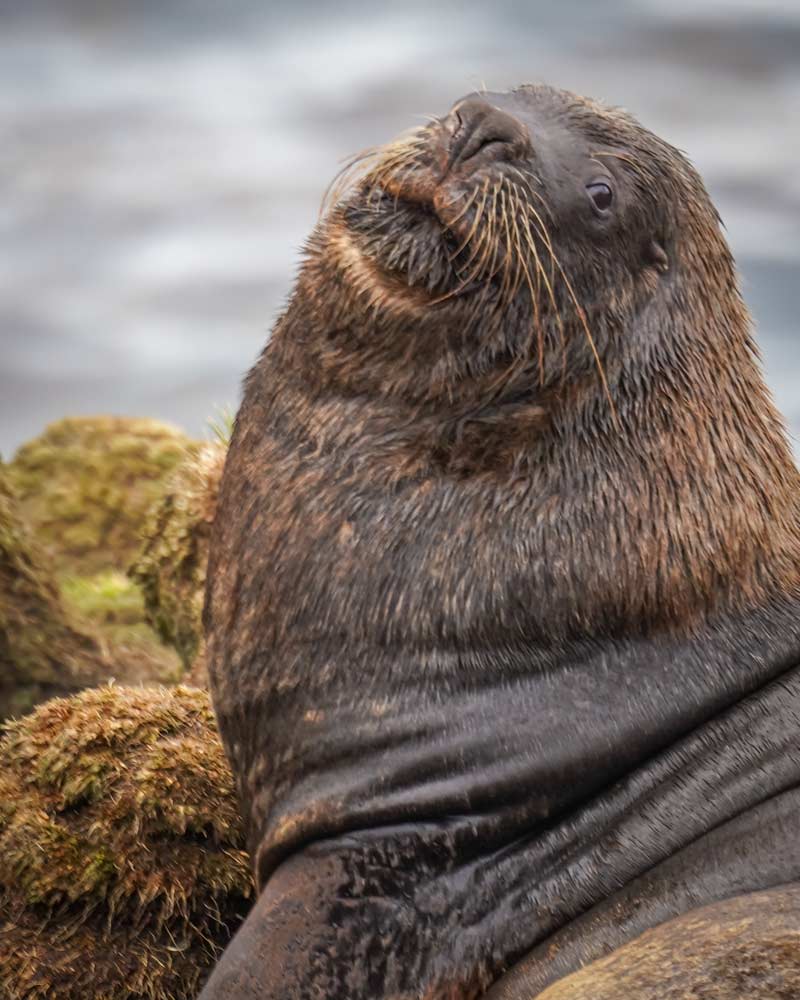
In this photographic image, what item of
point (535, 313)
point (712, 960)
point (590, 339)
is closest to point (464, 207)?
point (535, 313)

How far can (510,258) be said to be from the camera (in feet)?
17.6

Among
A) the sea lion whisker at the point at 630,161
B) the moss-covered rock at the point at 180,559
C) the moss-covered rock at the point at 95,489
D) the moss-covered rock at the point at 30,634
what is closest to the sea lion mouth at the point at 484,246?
the sea lion whisker at the point at 630,161

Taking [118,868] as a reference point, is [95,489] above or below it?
above

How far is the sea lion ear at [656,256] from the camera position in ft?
18.6

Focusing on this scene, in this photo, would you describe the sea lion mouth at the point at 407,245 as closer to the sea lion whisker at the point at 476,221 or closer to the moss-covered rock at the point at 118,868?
the sea lion whisker at the point at 476,221

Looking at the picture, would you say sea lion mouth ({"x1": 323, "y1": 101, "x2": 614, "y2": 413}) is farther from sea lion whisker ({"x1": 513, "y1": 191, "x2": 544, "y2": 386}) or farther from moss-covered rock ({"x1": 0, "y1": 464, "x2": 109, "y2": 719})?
moss-covered rock ({"x1": 0, "y1": 464, "x2": 109, "y2": 719})

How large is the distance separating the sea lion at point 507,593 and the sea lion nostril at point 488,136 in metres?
0.01

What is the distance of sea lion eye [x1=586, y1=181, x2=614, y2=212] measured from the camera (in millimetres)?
5535

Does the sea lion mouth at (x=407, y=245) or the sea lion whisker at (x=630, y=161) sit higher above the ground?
the sea lion whisker at (x=630, y=161)

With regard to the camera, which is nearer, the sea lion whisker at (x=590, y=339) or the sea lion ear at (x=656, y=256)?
the sea lion whisker at (x=590, y=339)

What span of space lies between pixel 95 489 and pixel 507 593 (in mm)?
8461

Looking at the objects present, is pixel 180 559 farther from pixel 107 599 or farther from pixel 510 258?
pixel 510 258

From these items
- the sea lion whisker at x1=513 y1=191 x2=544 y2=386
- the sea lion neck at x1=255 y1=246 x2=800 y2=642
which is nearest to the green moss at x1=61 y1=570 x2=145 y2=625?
the sea lion neck at x1=255 y1=246 x2=800 y2=642

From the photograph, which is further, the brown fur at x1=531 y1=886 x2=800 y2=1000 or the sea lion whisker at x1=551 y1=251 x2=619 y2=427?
the sea lion whisker at x1=551 y1=251 x2=619 y2=427
